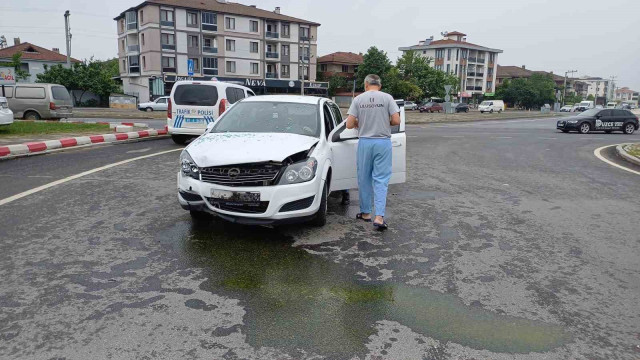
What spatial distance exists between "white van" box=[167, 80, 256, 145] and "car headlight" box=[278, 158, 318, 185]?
880cm

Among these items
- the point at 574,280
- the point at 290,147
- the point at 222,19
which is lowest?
the point at 574,280

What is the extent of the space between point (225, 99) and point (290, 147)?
8891mm

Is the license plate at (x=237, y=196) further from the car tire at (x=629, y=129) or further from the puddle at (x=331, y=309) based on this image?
the car tire at (x=629, y=129)

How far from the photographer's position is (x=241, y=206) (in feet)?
16.7

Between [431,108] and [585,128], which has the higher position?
[431,108]

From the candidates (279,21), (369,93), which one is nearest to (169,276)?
(369,93)

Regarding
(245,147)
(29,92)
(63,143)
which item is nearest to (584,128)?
(63,143)

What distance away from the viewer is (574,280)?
4426 millimetres

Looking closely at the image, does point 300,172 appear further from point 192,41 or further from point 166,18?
point 192,41

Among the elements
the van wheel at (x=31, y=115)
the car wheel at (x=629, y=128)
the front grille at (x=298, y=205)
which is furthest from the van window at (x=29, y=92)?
the car wheel at (x=629, y=128)

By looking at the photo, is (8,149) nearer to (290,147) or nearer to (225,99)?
(225,99)

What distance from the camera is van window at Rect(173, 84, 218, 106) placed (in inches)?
538

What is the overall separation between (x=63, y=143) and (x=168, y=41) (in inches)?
2022

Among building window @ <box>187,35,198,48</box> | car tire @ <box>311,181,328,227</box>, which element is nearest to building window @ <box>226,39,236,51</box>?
building window @ <box>187,35,198,48</box>
